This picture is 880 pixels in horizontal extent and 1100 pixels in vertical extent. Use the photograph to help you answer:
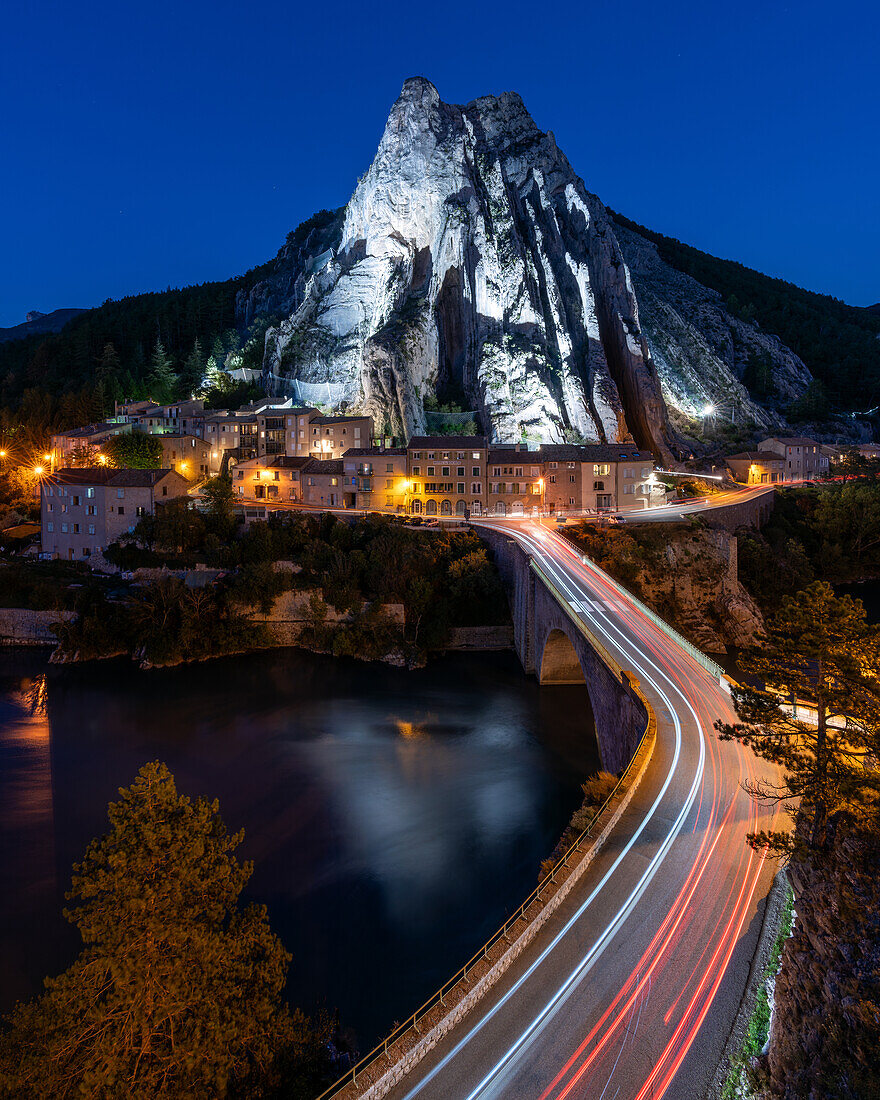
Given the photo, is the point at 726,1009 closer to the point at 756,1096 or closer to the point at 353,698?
the point at 756,1096

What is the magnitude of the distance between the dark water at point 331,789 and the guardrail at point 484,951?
3.53 metres

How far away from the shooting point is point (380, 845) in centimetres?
1989

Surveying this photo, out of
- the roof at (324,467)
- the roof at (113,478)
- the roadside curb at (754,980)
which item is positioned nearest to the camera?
the roadside curb at (754,980)

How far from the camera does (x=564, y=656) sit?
1232 inches

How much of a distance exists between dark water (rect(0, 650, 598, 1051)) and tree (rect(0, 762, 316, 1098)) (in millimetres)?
3733

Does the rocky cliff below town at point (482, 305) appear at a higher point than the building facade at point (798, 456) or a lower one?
higher

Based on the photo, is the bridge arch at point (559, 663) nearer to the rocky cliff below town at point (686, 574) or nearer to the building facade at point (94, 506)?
the rocky cliff below town at point (686, 574)

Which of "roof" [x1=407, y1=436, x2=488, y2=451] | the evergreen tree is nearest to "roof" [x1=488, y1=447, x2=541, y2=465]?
"roof" [x1=407, y1=436, x2=488, y2=451]

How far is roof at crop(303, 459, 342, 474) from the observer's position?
176 ft

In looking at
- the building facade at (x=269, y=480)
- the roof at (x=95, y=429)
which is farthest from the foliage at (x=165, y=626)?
the roof at (x=95, y=429)

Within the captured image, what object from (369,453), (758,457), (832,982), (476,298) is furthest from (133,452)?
(758,457)

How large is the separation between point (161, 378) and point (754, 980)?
89526 millimetres

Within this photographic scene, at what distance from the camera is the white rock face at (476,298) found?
217ft

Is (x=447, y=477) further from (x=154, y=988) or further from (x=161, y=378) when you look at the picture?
(x=161, y=378)
